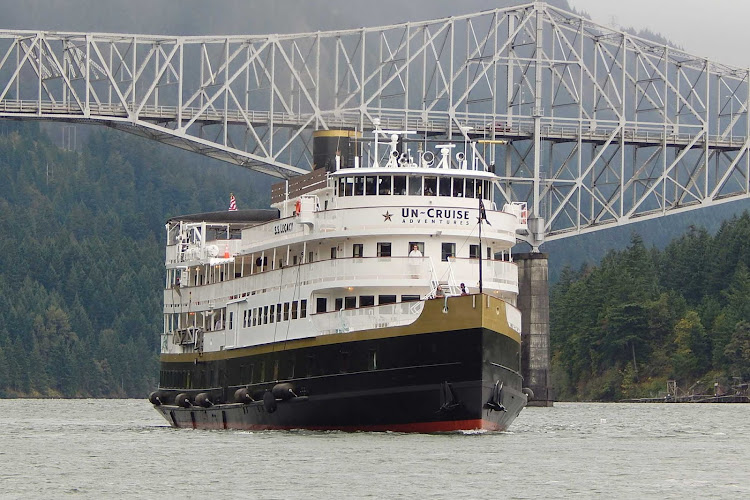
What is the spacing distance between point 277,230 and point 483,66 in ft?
200

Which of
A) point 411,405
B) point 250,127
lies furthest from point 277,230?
point 250,127

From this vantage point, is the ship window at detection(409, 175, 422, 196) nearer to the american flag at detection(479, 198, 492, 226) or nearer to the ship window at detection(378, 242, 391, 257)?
the ship window at detection(378, 242, 391, 257)

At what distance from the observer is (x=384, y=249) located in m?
63.7

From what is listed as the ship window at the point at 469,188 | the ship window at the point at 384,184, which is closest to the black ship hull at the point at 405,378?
the ship window at the point at 469,188

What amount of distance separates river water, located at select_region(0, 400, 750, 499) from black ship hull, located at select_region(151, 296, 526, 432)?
28.1 inches

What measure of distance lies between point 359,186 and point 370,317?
19.1 ft

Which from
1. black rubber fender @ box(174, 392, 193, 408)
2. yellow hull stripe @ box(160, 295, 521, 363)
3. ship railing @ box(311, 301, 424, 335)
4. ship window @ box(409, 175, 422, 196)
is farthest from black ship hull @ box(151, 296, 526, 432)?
black rubber fender @ box(174, 392, 193, 408)

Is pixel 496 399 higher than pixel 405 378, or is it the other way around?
pixel 405 378

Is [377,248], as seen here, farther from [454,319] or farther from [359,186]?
[454,319]

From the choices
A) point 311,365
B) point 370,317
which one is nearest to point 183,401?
point 311,365

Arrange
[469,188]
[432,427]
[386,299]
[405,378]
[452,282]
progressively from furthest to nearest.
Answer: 1. [469,188]
2. [386,299]
3. [452,282]
4. [432,427]
5. [405,378]

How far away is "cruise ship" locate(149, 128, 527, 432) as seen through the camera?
5962cm

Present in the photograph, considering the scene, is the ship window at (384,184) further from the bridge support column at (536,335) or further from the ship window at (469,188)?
the bridge support column at (536,335)

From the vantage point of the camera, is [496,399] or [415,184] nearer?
[496,399]
